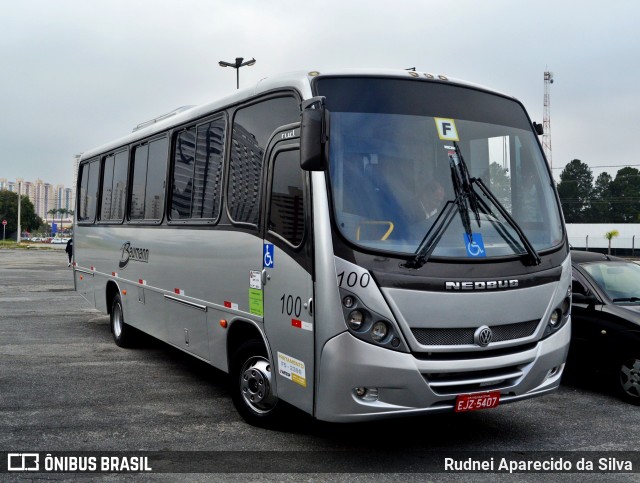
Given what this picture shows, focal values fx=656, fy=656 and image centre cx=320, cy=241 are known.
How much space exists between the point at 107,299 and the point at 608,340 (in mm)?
7428

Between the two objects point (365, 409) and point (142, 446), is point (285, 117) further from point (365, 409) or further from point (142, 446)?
point (142, 446)

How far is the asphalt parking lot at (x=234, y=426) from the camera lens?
525cm

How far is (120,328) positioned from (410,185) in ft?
21.3

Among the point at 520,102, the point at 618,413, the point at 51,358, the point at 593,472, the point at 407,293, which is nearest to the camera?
the point at 407,293

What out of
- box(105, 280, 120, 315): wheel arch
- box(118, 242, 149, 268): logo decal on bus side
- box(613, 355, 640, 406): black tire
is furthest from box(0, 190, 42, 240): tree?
box(613, 355, 640, 406): black tire

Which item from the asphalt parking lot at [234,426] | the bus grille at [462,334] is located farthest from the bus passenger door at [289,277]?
the bus grille at [462,334]

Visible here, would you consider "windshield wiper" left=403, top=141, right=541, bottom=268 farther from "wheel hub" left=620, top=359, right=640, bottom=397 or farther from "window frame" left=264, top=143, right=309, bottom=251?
"wheel hub" left=620, top=359, right=640, bottom=397

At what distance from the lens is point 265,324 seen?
5473 millimetres

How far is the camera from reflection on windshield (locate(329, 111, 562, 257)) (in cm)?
478

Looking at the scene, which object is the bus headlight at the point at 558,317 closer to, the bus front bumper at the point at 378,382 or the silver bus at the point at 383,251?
the silver bus at the point at 383,251

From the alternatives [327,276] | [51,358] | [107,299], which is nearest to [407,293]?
[327,276]

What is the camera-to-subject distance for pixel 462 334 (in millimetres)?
4781

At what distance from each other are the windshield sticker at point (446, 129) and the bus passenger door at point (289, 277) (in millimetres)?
1148

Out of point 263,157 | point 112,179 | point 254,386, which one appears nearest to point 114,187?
point 112,179
